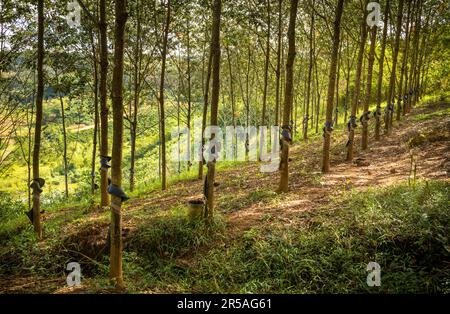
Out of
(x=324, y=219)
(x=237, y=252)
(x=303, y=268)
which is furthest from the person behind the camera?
(x=324, y=219)

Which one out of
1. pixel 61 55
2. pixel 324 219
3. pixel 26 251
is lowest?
pixel 26 251

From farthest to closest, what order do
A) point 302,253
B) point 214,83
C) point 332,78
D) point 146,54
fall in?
point 146,54 → point 332,78 → point 214,83 → point 302,253

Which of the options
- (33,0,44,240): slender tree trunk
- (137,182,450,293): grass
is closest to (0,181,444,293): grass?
(137,182,450,293): grass

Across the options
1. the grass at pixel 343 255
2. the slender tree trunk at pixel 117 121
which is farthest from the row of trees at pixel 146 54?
the grass at pixel 343 255

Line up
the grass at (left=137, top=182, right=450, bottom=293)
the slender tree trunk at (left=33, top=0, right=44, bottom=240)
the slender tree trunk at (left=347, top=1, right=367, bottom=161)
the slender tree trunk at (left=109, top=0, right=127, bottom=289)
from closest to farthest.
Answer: the slender tree trunk at (left=109, top=0, right=127, bottom=289) → the grass at (left=137, top=182, right=450, bottom=293) → the slender tree trunk at (left=33, top=0, right=44, bottom=240) → the slender tree trunk at (left=347, top=1, right=367, bottom=161)

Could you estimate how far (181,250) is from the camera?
5426mm

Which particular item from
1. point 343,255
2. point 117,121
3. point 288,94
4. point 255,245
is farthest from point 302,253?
point 288,94

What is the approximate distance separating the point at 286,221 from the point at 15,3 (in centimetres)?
1016

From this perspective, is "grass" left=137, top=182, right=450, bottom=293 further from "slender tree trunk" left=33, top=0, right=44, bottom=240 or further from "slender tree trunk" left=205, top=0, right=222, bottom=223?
"slender tree trunk" left=33, top=0, right=44, bottom=240

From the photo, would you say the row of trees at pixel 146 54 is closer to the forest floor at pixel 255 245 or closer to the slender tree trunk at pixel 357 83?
the slender tree trunk at pixel 357 83

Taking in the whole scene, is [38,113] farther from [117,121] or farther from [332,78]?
[332,78]

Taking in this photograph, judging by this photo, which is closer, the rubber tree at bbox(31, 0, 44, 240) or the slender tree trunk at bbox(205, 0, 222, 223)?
the slender tree trunk at bbox(205, 0, 222, 223)
